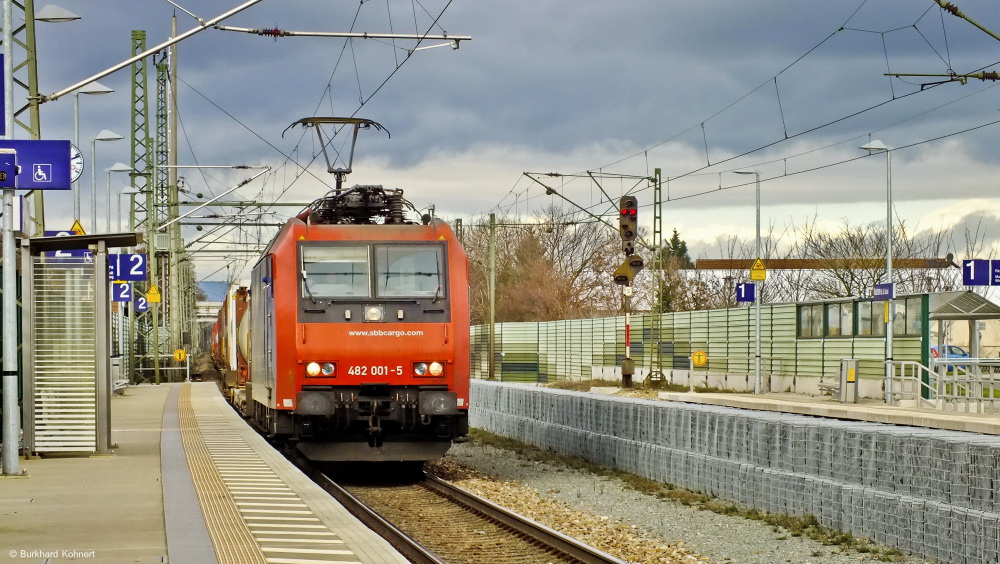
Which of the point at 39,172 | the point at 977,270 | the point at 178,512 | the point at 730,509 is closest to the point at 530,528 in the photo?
the point at 730,509

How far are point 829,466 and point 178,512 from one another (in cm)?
599

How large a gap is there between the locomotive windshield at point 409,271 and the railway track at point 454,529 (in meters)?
2.49

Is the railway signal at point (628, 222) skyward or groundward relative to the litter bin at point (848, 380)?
skyward

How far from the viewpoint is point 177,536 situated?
9.51m

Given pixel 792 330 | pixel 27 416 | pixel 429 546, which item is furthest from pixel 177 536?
pixel 792 330

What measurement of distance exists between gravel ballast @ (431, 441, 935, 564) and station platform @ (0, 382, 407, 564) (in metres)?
2.66

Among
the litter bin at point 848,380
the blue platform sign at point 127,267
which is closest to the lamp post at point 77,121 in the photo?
the blue platform sign at point 127,267

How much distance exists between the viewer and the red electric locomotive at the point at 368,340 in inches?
629

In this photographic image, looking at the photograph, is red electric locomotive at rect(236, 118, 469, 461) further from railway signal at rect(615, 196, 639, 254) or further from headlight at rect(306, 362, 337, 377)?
railway signal at rect(615, 196, 639, 254)

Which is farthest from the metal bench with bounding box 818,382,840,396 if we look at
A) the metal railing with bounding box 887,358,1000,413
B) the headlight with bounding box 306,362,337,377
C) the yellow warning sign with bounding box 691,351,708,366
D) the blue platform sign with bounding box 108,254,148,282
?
the headlight with bounding box 306,362,337,377

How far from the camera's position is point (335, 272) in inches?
643

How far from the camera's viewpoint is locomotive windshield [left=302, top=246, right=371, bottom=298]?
16219 millimetres

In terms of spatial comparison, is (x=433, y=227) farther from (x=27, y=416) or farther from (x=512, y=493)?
(x=27, y=416)

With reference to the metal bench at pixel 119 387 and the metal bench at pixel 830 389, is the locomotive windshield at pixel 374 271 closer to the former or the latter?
the metal bench at pixel 830 389
